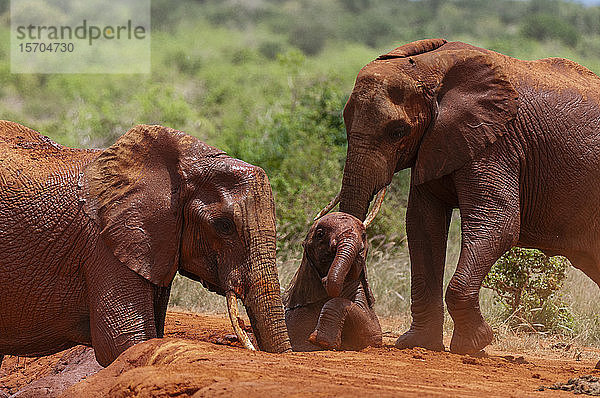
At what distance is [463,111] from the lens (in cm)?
778

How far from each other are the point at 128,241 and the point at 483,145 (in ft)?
9.96

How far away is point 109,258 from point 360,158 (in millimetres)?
2531

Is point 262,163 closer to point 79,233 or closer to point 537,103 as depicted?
point 537,103

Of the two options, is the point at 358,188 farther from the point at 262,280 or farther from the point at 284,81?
the point at 284,81

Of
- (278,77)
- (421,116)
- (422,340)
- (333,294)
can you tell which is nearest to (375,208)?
(421,116)

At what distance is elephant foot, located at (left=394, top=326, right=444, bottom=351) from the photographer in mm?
8061

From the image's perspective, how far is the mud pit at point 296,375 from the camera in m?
4.51

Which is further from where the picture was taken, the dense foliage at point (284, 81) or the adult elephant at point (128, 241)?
the dense foliage at point (284, 81)

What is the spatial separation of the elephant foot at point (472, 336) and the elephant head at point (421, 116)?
119 centimetres

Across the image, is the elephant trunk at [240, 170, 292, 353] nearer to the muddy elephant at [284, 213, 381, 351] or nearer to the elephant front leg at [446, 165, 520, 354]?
the muddy elephant at [284, 213, 381, 351]

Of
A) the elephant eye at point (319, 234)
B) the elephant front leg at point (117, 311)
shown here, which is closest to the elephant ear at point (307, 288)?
the elephant eye at point (319, 234)

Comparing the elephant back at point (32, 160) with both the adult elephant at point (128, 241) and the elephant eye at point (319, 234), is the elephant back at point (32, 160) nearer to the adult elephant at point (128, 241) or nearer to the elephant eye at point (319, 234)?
the adult elephant at point (128, 241)

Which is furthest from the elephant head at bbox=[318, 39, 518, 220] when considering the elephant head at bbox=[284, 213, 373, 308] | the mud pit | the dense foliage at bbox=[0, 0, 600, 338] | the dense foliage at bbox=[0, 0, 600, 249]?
the dense foliage at bbox=[0, 0, 600, 249]

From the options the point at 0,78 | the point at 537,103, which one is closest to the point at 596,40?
the point at 0,78
